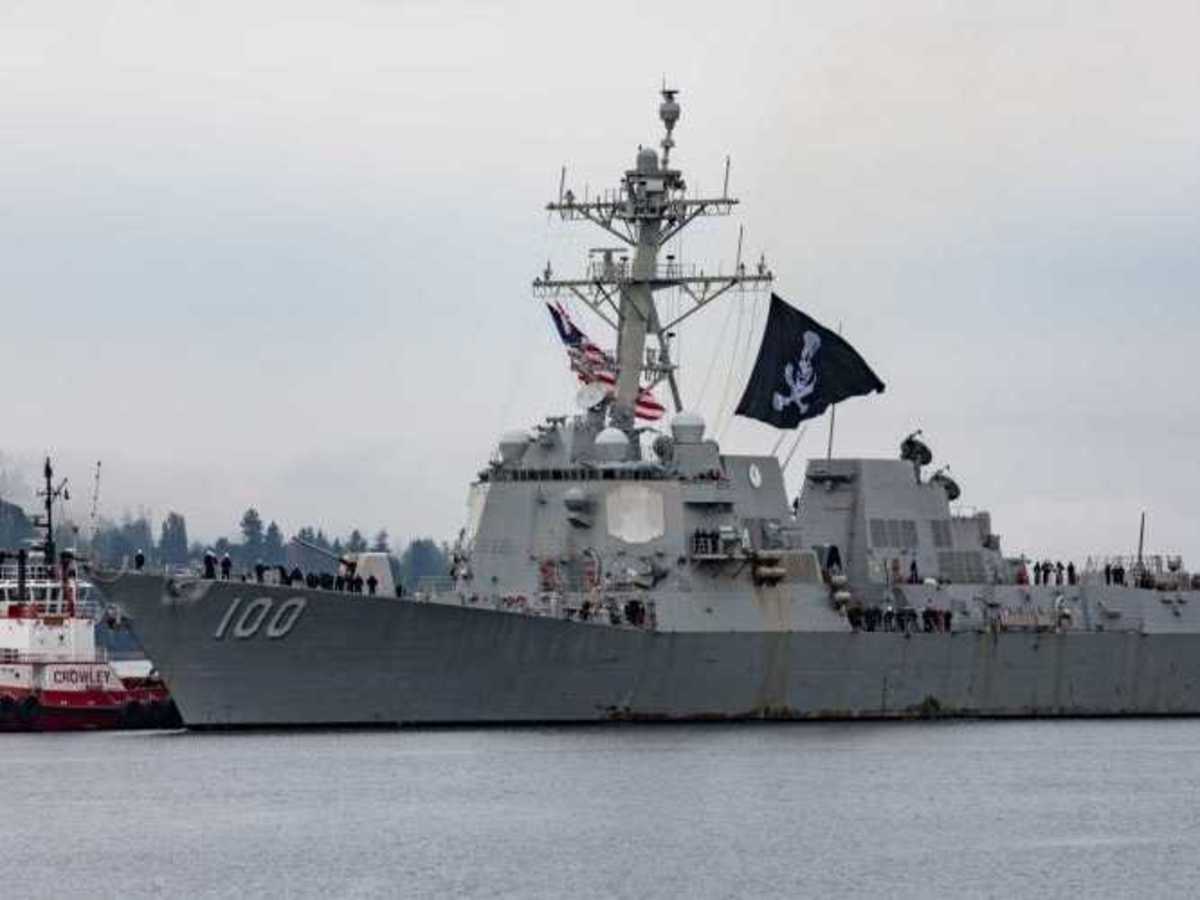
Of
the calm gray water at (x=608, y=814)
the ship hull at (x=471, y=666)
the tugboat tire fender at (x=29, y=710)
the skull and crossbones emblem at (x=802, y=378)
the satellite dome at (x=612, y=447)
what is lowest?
the calm gray water at (x=608, y=814)

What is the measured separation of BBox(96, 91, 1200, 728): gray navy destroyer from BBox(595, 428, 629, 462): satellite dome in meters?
0.03

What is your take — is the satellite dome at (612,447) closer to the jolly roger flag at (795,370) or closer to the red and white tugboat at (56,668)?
the jolly roger flag at (795,370)

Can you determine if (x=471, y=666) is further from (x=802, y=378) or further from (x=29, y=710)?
(x=29, y=710)

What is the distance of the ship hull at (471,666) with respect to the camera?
4747cm

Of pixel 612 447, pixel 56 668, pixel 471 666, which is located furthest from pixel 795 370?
pixel 56 668

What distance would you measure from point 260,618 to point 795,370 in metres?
10.2

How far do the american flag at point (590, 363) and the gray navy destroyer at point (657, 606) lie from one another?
0.10 metres

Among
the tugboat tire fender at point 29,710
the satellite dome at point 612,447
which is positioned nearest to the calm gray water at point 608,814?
the tugboat tire fender at point 29,710

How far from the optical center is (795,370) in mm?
52500

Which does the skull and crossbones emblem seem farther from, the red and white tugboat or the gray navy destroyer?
the red and white tugboat

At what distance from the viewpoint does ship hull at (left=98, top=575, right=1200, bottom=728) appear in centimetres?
4747

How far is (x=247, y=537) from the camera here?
144 m

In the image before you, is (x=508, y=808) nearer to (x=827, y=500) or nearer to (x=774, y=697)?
(x=774, y=697)

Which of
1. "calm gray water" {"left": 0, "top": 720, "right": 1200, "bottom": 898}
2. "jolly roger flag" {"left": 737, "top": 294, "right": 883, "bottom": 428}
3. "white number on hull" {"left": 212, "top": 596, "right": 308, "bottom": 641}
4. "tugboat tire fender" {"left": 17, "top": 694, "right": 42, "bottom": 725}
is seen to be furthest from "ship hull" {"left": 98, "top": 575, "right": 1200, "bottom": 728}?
"tugboat tire fender" {"left": 17, "top": 694, "right": 42, "bottom": 725}
